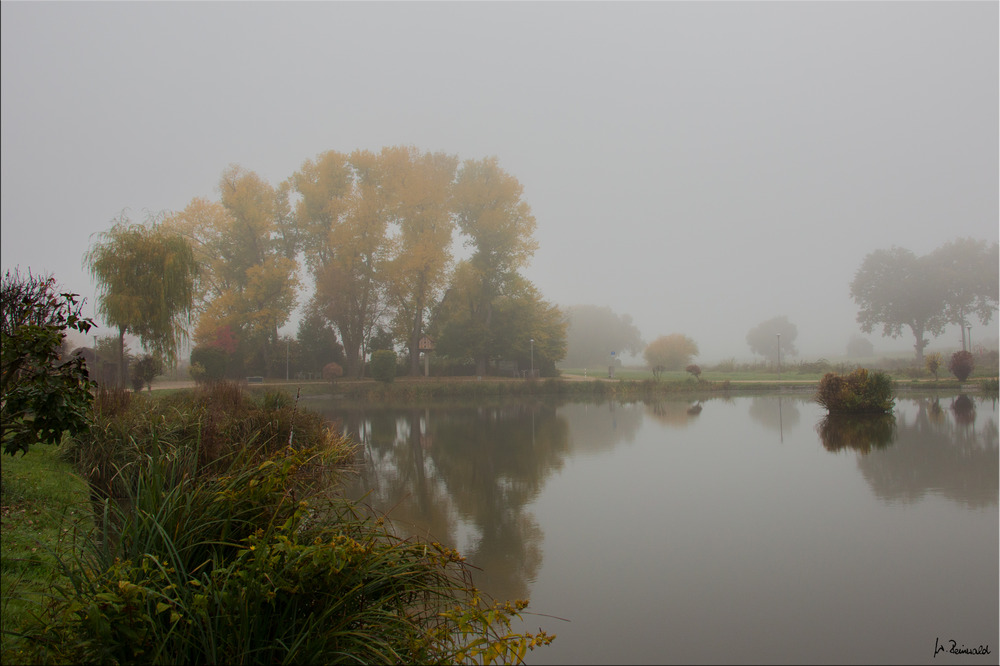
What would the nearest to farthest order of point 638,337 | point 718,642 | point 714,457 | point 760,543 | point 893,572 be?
point 718,642 < point 893,572 < point 760,543 < point 714,457 < point 638,337

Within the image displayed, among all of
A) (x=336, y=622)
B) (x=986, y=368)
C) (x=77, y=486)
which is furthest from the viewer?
(x=986, y=368)

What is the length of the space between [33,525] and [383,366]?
2200 cm

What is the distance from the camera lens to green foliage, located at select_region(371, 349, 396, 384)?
27000 mm

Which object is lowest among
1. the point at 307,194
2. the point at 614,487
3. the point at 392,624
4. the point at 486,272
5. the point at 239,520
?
the point at 614,487

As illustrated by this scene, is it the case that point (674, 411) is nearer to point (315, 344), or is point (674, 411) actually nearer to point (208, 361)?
point (208, 361)

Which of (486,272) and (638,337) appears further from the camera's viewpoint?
(638,337)

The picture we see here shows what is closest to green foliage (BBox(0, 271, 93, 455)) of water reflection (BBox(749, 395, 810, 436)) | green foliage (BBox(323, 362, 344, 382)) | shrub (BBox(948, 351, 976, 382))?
water reflection (BBox(749, 395, 810, 436))

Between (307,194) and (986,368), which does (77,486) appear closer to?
(307,194)

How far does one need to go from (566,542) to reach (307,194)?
3244 centimetres

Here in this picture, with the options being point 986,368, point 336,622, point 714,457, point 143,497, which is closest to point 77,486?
point 143,497

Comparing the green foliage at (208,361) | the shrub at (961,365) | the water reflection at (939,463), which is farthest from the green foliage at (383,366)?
the shrub at (961,365)

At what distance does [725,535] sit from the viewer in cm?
577

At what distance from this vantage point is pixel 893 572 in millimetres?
4680

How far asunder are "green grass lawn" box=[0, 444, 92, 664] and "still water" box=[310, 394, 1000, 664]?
8.94 feet
